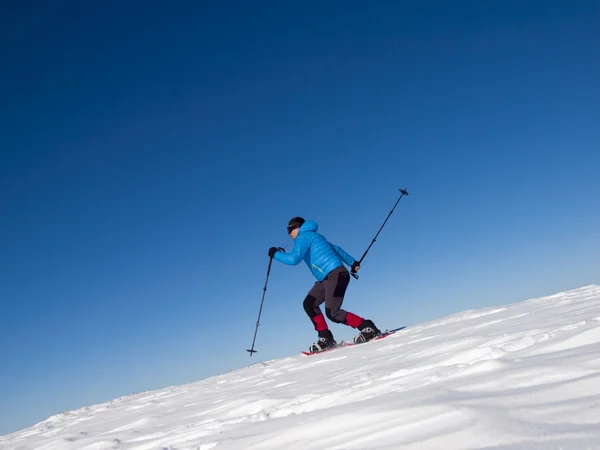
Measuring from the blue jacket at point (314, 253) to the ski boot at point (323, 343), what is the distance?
108 centimetres

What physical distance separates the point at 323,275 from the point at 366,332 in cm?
133

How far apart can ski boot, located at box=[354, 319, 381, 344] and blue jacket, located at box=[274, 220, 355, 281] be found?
3.82 feet

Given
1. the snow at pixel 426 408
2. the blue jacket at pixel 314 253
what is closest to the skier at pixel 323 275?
the blue jacket at pixel 314 253

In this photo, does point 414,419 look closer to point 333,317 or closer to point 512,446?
point 512,446

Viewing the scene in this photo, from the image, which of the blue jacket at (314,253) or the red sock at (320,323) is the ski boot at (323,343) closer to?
the red sock at (320,323)

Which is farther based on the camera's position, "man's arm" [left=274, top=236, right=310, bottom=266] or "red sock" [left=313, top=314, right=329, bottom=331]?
"red sock" [left=313, top=314, right=329, bottom=331]

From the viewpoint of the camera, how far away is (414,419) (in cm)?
211

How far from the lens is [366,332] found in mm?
7875

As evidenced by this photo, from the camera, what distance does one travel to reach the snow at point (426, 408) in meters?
1.80

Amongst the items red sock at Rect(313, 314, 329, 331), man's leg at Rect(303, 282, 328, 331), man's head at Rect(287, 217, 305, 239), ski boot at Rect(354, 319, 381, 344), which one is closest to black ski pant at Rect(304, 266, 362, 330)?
ski boot at Rect(354, 319, 381, 344)

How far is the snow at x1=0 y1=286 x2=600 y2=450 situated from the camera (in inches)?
71.1

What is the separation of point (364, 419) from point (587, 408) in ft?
3.39

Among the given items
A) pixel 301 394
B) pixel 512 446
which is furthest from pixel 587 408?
pixel 301 394

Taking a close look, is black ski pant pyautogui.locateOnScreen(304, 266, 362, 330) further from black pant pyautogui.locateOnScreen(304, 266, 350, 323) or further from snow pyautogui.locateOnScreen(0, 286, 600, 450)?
snow pyautogui.locateOnScreen(0, 286, 600, 450)
